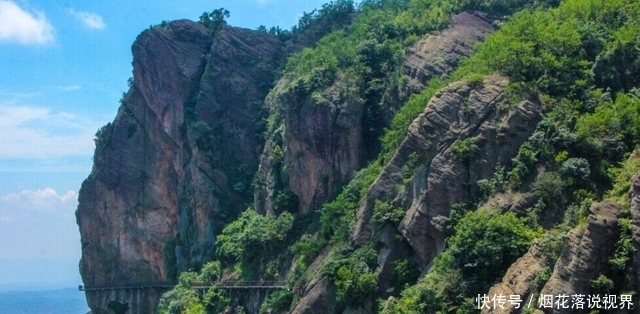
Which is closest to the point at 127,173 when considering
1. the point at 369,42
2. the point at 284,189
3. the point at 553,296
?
the point at 284,189

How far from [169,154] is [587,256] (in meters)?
45.4

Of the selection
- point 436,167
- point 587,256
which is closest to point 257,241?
point 436,167

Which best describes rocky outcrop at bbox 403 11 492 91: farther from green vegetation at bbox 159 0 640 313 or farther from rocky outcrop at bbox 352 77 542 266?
rocky outcrop at bbox 352 77 542 266

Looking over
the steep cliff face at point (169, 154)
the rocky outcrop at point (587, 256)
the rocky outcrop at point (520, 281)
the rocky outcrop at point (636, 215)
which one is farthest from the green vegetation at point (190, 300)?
the rocky outcrop at point (636, 215)

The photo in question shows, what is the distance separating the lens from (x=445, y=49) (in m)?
56.5

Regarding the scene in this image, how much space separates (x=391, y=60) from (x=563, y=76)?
1632cm

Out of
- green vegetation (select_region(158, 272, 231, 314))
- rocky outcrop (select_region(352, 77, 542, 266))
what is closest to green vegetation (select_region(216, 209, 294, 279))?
green vegetation (select_region(158, 272, 231, 314))

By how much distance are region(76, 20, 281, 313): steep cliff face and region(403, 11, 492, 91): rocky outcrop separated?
57.4ft

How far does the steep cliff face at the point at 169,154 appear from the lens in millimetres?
67938

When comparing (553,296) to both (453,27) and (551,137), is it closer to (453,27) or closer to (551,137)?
(551,137)

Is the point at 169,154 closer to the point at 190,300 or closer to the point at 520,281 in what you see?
the point at 190,300

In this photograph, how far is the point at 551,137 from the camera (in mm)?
39906

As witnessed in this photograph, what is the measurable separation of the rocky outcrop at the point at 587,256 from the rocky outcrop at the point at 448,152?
936 cm

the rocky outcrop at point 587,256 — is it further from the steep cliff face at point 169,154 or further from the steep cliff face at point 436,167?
the steep cliff face at point 169,154
